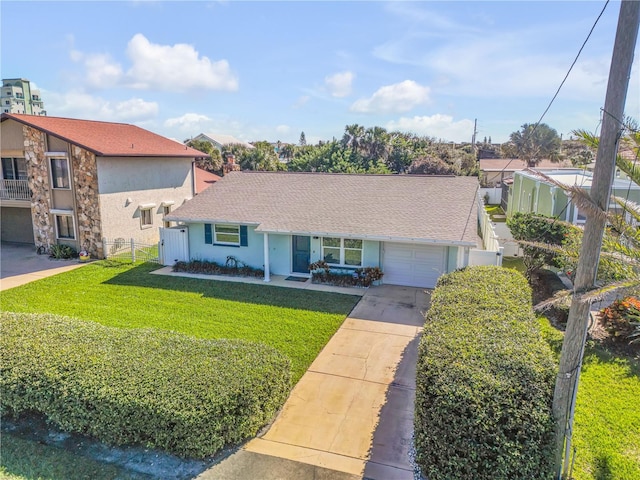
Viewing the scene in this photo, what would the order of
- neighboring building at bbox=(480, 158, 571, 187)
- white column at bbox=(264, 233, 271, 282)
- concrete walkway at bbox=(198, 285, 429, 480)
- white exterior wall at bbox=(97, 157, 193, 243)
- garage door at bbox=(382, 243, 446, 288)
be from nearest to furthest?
concrete walkway at bbox=(198, 285, 429, 480), garage door at bbox=(382, 243, 446, 288), white column at bbox=(264, 233, 271, 282), white exterior wall at bbox=(97, 157, 193, 243), neighboring building at bbox=(480, 158, 571, 187)

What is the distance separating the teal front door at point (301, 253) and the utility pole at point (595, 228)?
11.6 m

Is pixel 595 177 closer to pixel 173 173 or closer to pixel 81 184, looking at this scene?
pixel 81 184

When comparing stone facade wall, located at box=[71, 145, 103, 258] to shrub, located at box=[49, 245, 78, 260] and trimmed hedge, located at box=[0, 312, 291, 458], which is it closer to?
shrub, located at box=[49, 245, 78, 260]

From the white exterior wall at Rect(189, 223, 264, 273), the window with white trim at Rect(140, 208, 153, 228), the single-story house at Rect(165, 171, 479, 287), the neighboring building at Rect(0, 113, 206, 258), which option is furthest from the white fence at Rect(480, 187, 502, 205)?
the window with white trim at Rect(140, 208, 153, 228)

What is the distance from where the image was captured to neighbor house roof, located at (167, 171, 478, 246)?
14.9 meters

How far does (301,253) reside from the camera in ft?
54.9

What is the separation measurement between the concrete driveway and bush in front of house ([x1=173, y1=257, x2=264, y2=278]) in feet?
17.3

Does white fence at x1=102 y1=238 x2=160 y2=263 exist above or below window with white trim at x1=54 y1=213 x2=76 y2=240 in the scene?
below

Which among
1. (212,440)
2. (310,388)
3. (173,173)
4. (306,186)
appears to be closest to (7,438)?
(212,440)

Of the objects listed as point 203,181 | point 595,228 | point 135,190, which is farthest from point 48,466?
point 203,181

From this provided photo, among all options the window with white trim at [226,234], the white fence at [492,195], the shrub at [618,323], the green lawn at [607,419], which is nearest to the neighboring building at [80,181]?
the window with white trim at [226,234]

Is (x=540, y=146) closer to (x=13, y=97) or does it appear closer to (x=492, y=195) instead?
(x=492, y=195)

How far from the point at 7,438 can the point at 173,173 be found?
61.4ft

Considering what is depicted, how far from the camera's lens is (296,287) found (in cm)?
1537
